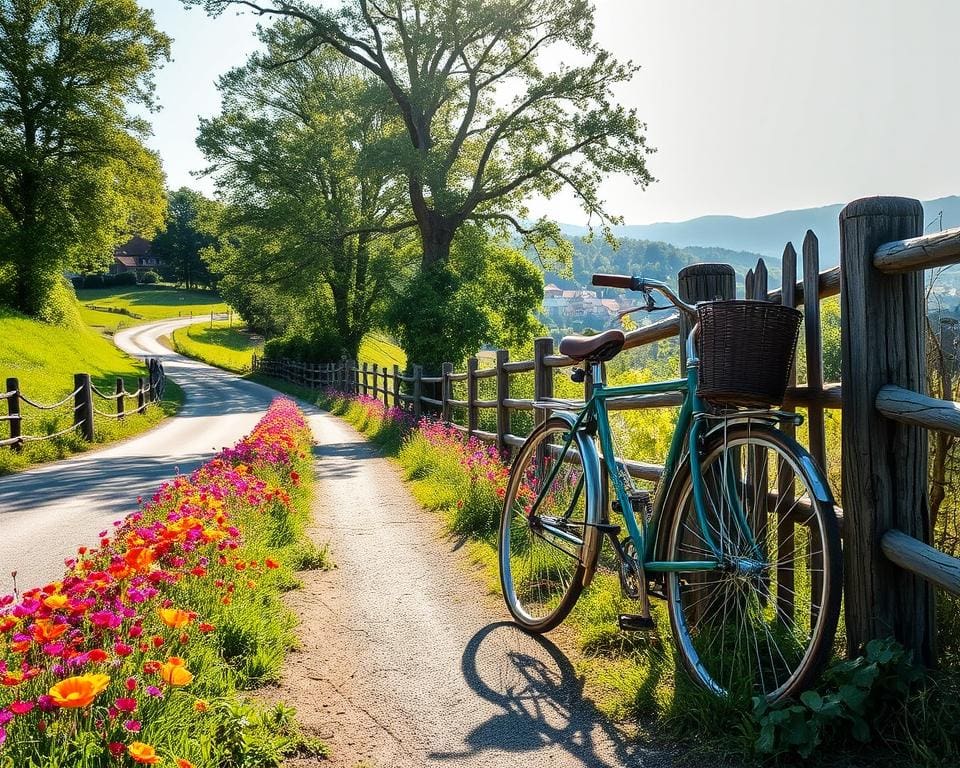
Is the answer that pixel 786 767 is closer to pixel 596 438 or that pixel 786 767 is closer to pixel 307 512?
pixel 596 438

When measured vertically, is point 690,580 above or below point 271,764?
above

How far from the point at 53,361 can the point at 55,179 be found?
8959mm

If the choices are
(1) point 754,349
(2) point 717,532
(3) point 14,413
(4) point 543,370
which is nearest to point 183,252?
(3) point 14,413

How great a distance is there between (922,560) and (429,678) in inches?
78.7

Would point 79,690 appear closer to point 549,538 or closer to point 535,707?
point 535,707

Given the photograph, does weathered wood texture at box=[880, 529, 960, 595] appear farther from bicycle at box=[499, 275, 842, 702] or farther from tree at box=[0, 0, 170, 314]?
tree at box=[0, 0, 170, 314]

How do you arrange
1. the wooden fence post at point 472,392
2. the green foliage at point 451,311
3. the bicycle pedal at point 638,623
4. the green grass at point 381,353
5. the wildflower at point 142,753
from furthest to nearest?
the green grass at point 381,353 → the green foliage at point 451,311 → the wooden fence post at point 472,392 → the bicycle pedal at point 638,623 → the wildflower at point 142,753

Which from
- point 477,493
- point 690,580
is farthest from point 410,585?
point 690,580

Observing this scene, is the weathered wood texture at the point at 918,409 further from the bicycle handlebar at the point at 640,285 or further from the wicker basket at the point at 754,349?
the bicycle handlebar at the point at 640,285

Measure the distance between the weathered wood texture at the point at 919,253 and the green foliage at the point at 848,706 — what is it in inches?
46.3

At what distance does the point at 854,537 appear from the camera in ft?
8.11

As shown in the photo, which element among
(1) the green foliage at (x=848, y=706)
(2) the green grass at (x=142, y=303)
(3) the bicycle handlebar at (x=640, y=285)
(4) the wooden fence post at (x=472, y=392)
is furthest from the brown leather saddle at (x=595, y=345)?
(2) the green grass at (x=142, y=303)

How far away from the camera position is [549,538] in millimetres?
3875

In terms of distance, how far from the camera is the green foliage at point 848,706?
212cm
